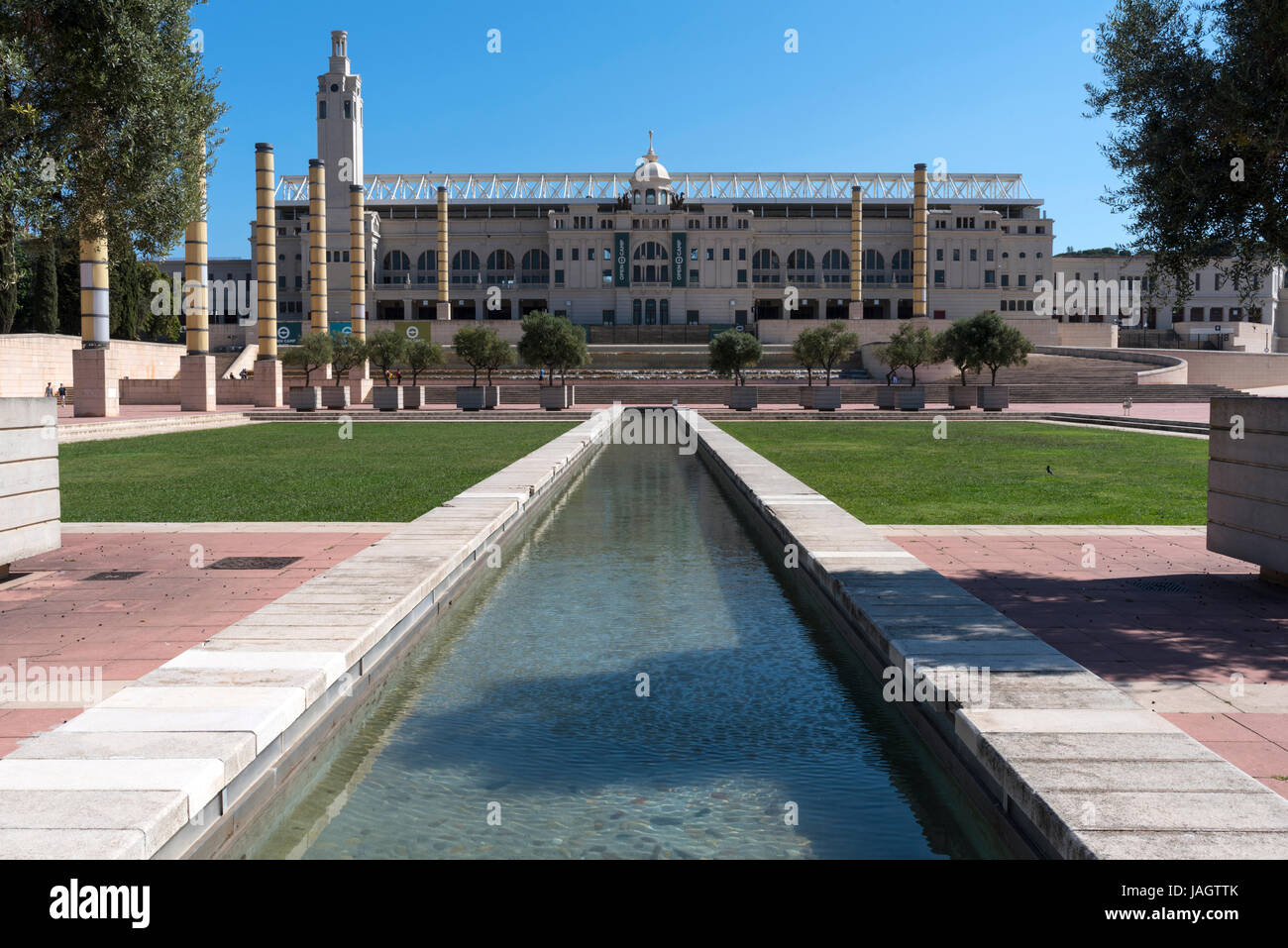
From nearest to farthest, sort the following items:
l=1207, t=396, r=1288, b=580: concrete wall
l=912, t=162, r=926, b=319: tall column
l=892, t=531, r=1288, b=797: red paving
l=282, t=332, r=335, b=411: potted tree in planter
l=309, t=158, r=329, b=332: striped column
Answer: l=892, t=531, r=1288, b=797: red paving
l=1207, t=396, r=1288, b=580: concrete wall
l=282, t=332, r=335, b=411: potted tree in planter
l=309, t=158, r=329, b=332: striped column
l=912, t=162, r=926, b=319: tall column

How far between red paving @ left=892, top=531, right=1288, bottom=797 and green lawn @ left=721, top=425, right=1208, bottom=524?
6.29 feet

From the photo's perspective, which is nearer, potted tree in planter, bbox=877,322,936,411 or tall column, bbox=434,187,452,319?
potted tree in planter, bbox=877,322,936,411

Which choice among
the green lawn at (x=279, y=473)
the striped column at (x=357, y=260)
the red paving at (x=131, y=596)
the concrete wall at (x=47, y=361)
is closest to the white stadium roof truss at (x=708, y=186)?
the striped column at (x=357, y=260)

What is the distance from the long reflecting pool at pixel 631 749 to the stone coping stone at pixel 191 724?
15.3 inches

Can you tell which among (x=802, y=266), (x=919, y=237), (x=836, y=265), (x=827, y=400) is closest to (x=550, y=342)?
(x=827, y=400)

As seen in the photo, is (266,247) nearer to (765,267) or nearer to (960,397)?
(960,397)

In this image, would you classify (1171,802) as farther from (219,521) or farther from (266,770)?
(219,521)

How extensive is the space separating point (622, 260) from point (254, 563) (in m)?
79.7

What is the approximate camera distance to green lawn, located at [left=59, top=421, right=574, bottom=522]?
12.9 metres

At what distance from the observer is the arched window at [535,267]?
91.6m

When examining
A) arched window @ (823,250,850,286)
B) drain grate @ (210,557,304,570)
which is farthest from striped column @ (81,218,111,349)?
arched window @ (823,250,850,286)

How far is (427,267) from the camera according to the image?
9144cm

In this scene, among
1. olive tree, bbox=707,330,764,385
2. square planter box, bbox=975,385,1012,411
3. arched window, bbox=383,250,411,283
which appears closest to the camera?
square planter box, bbox=975,385,1012,411

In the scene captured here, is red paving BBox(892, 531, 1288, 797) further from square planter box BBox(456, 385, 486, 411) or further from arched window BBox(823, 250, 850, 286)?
arched window BBox(823, 250, 850, 286)
